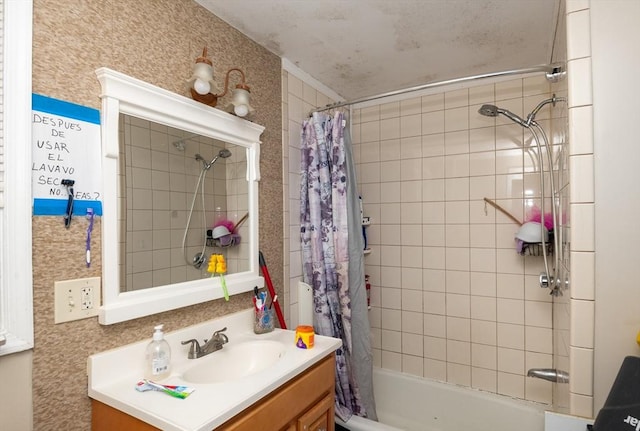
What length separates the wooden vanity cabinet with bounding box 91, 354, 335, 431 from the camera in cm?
99

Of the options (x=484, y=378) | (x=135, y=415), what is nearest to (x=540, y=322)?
(x=484, y=378)

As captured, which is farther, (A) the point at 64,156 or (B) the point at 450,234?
(B) the point at 450,234

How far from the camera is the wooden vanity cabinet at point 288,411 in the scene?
0.99 meters

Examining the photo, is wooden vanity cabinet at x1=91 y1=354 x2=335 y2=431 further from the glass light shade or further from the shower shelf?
the shower shelf

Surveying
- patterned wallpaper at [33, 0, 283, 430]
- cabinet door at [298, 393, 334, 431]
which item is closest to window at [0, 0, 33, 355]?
patterned wallpaper at [33, 0, 283, 430]

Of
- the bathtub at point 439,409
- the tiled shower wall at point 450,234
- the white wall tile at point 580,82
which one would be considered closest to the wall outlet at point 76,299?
the tiled shower wall at point 450,234

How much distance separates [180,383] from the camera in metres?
1.11

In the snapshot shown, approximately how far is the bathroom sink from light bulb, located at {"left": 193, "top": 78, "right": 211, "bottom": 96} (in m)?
1.05

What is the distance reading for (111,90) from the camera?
3.62 feet

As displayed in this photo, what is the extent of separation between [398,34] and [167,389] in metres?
1.86

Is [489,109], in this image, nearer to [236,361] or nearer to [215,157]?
[215,157]

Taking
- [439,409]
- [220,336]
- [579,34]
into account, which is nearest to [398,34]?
[579,34]

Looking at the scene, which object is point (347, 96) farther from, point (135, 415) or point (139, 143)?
point (135, 415)

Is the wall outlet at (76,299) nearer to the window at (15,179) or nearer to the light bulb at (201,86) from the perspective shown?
the window at (15,179)
